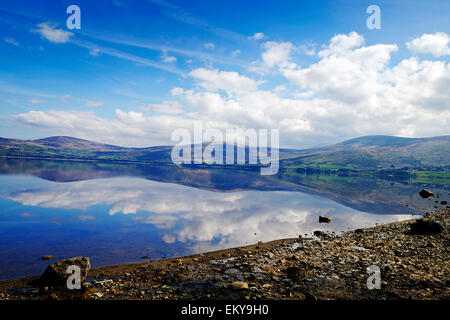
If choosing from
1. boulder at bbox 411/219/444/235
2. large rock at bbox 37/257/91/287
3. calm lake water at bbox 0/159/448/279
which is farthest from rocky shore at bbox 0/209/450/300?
calm lake water at bbox 0/159/448/279

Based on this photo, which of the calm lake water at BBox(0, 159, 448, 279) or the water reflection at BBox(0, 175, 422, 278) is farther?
the water reflection at BBox(0, 175, 422, 278)

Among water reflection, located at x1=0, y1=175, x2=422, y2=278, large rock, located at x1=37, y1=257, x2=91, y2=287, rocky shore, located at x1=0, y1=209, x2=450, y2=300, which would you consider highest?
large rock, located at x1=37, y1=257, x2=91, y2=287

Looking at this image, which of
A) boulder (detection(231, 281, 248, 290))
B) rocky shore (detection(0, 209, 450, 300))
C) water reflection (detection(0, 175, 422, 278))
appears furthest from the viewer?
water reflection (detection(0, 175, 422, 278))

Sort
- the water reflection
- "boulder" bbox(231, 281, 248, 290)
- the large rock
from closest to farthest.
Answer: "boulder" bbox(231, 281, 248, 290) < the large rock < the water reflection

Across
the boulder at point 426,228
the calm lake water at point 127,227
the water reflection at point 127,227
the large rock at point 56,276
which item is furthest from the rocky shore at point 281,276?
the water reflection at point 127,227

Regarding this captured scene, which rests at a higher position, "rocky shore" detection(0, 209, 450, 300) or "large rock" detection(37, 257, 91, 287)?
"large rock" detection(37, 257, 91, 287)

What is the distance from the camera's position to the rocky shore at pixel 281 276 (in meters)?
12.5

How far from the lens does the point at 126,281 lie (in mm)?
14562

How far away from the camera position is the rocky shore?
41.0 ft

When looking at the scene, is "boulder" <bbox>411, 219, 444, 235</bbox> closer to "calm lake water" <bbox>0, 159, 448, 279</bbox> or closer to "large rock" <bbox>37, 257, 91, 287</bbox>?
"calm lake water" <bbox>0, 159, 448, 279</bbox>

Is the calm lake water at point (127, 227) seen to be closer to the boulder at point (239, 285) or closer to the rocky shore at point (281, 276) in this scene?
the rocky shore at point (281, 276)
